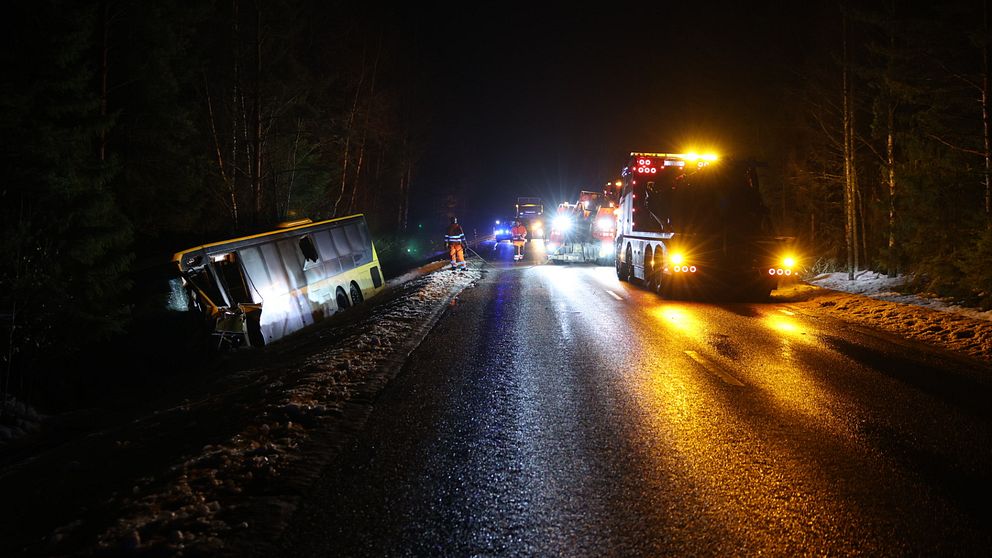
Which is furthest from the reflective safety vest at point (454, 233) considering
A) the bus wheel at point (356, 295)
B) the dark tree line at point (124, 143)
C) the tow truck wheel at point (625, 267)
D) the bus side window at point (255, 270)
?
the bus side window at point (255, 270)

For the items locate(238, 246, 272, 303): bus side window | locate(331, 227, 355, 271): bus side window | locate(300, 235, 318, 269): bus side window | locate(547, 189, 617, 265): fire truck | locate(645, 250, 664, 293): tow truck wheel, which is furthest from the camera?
locate(547, 189, 617, 265): fire truck

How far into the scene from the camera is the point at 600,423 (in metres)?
5.63

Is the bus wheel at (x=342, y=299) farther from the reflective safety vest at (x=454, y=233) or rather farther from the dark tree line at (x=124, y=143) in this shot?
the reflective safety vest at (x=454, y=233)

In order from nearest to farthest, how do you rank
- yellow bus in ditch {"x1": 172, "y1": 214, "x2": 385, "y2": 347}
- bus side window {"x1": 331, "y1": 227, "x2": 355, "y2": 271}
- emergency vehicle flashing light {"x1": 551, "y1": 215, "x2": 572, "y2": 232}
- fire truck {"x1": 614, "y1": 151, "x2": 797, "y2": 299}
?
yellow bus in ditch {"x1": 172, "y1": 214, "x2": 385, "y2": 347}
fire truck {"x1": 614, "y1": 151, "x2": 797, "y2": 299}
bus side window {"x1": 331, "y1": 227, "x2": 355, "y2": 271}
emergency vehicle flashing light {"x1": 551, "y1": 215, "x2": 572, "y2": 232}

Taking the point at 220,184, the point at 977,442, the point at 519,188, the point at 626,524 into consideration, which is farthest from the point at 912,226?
the point at 519,188

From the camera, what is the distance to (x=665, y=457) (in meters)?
4.76

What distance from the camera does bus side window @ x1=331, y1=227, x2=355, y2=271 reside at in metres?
17.1

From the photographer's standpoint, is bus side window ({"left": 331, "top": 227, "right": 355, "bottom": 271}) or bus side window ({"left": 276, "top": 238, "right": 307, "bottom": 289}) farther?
bus side window ({"left": 331, "top": 227, "right": 355, "bottom": 271})

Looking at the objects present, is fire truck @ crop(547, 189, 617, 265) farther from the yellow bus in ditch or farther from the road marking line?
the road marking line

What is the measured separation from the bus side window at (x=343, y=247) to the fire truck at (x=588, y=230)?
43.6 feet

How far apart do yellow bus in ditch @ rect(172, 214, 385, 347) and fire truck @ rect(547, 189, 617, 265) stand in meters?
14.0

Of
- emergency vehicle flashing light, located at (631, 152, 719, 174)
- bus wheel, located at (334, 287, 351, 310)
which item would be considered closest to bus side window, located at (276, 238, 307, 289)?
bus wheel, located at (334, 287, 351, 310)

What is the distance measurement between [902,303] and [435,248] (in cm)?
3936

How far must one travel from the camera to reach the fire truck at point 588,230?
1159 inches
